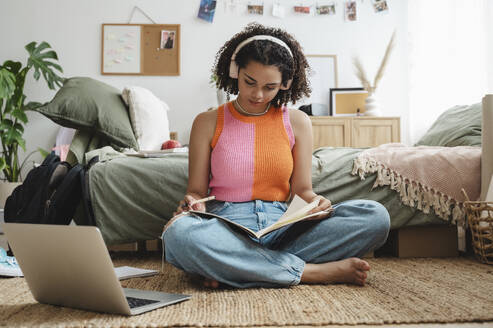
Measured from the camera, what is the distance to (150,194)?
1.63 m

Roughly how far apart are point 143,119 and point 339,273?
144cm

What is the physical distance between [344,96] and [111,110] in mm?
1779

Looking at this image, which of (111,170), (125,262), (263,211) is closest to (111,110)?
(111,170)

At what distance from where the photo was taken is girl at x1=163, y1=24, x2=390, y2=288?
1.08 metres

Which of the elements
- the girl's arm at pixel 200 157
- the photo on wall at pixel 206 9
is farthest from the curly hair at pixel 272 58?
the photo on wall at pixel 206 9

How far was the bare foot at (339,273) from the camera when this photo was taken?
1128 millimetres

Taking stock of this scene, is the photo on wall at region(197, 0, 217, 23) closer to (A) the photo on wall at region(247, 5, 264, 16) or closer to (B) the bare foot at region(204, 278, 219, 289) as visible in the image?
(A) the photo on wall at region(247, 5, 264, 16)

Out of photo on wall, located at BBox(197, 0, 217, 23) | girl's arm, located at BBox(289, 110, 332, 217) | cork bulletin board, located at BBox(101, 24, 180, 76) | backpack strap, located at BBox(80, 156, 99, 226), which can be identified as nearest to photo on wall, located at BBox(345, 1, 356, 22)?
photo on wall, located at BBox(197, 0, 217, 23)

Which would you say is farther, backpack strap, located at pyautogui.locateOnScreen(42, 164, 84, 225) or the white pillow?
the white pillow

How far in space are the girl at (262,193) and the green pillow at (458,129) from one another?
3.20ft

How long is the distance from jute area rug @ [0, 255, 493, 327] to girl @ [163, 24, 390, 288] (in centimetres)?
6

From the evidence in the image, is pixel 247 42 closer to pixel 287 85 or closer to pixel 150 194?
pixel 287 85

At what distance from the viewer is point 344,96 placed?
326cm

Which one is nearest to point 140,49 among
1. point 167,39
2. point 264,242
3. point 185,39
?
point 167,39
